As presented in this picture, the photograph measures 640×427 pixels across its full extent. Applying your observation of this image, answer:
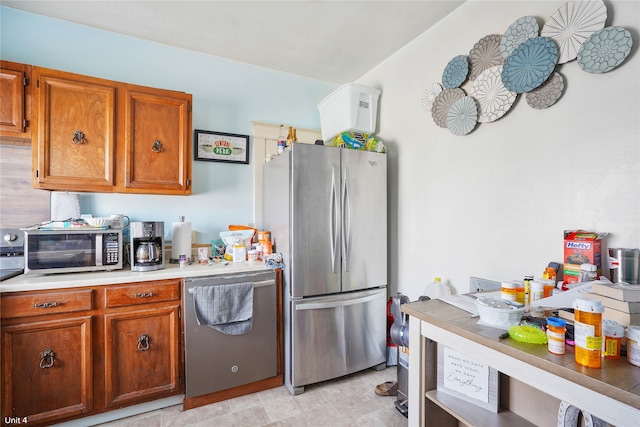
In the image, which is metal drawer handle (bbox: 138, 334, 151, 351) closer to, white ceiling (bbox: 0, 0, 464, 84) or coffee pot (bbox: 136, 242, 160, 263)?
coffee pot (bbox: 136, 242, 160, 263)

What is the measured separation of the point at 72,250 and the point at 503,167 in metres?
2.75

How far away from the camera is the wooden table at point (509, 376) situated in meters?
0.67

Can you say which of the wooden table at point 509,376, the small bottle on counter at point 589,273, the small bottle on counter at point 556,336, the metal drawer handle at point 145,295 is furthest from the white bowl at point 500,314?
the metal drawer handle at point 145,295

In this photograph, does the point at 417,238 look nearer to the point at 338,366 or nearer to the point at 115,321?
the point at 338,366

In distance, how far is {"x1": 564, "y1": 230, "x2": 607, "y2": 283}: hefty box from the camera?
4.04 ft

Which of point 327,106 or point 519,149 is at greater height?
point 327,106

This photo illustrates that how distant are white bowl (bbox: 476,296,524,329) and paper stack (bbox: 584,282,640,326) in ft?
0.73

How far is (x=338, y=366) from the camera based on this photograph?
2.18 m

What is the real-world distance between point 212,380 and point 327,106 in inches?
A: 98.0

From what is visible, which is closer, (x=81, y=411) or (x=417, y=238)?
(x=81, y=411)

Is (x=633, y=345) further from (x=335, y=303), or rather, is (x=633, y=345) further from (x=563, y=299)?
(x=335, y=303)

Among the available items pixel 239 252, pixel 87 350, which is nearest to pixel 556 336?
pixel 239 252

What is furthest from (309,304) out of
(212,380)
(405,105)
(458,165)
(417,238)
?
(405,105)

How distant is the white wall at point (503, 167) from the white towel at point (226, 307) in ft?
4.36
